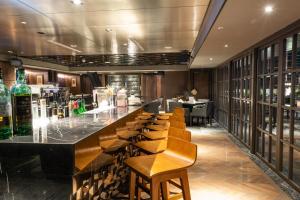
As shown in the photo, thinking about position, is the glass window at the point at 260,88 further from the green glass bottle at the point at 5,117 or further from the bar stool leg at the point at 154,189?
the green glass bottle at the point at 5,117

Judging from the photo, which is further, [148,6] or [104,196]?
[148,6]

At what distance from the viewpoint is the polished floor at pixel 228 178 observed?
10.6 ft

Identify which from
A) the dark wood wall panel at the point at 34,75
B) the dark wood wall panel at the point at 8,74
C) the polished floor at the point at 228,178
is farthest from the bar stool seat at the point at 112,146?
the dark wood wall panel at the point at 34,75

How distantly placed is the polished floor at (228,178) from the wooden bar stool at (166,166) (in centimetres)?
133

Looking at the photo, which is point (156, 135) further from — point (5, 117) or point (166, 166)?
point (5, 117)

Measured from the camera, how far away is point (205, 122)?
10.1 metres

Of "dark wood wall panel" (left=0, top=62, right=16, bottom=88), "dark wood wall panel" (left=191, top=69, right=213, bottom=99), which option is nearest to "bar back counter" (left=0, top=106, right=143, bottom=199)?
"dark wood wall panel" (left=0, top=62, right=16, bottom=88)

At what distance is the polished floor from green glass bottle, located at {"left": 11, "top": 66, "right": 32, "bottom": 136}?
7.68ft

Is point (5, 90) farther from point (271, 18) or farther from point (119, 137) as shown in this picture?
point (271, 18)

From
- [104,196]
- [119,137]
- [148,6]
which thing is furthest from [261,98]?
[104,196]

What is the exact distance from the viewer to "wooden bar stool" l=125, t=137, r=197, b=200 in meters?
1.75

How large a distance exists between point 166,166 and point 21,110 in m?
1.10

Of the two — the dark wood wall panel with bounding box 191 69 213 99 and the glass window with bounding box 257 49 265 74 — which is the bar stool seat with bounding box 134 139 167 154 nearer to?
the glass window with bounding box 257 49 265 74

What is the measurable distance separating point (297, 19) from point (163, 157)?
2493 mm
